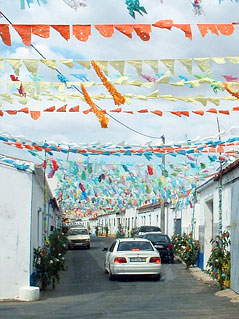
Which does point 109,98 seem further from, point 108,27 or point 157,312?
point 157,312

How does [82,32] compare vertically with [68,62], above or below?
above

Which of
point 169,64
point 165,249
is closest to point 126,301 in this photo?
point 169,64

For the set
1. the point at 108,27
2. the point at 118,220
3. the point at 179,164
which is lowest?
the point at 118,220

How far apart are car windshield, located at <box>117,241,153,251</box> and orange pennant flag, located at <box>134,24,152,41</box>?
37.1ft

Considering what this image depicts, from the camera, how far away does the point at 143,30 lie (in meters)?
9.15

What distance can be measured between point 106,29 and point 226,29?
2.01 meters

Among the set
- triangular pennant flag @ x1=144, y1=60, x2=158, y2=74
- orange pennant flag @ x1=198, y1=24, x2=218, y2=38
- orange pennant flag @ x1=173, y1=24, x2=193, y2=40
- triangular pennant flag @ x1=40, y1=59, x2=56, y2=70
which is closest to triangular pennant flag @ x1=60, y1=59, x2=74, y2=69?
triangular pennant flag @ x1=40, y1=59, x2=56, y2=70

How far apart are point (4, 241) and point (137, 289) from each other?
4786mm

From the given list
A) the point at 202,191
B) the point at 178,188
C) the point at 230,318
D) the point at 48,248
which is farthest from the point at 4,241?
the point at 178,188

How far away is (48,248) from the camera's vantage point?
17.1 meters

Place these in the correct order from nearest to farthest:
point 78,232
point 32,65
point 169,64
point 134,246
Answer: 1. point 169,64
2. point 32,65
3. point 134,246
4. point 78,232

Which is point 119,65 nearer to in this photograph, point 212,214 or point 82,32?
point 82,32

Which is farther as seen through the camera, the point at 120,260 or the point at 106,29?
the point at 120,260

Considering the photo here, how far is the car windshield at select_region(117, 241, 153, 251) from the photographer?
19469 millimetres
